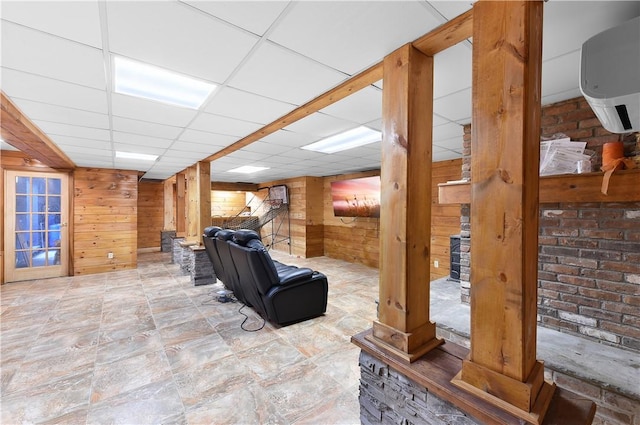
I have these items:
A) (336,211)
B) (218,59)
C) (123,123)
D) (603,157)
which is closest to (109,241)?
(123,123)

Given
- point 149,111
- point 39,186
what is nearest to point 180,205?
point 39,186

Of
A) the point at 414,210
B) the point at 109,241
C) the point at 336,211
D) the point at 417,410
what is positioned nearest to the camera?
the point at 417,410

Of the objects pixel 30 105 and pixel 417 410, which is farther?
pixel 30 105

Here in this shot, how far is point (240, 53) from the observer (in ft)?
4.99

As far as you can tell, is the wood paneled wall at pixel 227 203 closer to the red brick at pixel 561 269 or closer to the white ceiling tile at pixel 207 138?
the white ceiling tile at pixel 207 138

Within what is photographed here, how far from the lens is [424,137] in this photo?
1.41m

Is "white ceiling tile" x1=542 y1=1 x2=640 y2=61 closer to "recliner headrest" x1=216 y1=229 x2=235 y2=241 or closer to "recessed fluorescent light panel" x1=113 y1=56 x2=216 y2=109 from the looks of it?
"recessed fluorescent light panel" x1=113 y1=56 x2=216 y2=109

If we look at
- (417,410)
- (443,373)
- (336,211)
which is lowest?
(417,410)

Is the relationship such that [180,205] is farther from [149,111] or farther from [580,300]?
[580,300]

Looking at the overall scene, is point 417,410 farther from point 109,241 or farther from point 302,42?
point 109,241

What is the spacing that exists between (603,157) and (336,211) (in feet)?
17.0

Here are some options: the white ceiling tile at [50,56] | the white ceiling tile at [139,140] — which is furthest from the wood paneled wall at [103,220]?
the white ceiling tile at [50,56]

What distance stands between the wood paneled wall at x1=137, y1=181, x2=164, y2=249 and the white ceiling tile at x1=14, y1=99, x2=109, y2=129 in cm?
608

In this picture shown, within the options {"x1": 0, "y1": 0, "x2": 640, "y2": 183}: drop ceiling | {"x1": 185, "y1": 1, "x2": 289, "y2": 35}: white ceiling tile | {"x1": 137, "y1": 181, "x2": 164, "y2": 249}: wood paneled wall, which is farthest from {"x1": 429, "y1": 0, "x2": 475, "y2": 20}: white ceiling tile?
{"x1": 137, "y1": 181, "x2": 164, "y2": 249}: wood paneled wall
